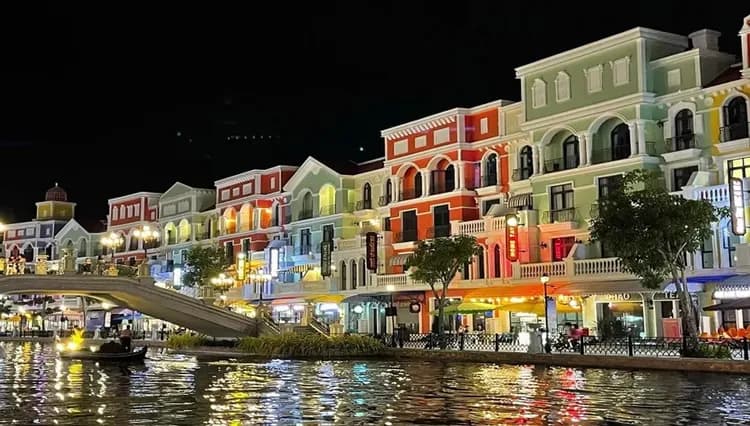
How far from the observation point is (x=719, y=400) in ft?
79.4

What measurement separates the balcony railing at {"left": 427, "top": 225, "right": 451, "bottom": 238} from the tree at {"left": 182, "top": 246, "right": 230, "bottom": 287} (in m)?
21.6

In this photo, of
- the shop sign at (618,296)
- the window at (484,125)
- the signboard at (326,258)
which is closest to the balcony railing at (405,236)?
the signboard at (326,258)

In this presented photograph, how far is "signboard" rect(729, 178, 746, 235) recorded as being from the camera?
37.7m

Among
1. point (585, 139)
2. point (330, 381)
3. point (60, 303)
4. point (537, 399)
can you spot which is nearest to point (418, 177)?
point (585, 139)

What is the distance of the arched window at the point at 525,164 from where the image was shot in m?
52.2

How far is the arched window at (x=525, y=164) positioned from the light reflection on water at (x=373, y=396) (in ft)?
54.1

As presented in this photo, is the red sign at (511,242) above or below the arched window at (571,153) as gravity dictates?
below

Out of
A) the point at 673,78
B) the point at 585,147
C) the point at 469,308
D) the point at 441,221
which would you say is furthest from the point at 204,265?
the point at 673,78

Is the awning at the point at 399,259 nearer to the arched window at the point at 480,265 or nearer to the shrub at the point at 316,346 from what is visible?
the arched window at the point at 480,265

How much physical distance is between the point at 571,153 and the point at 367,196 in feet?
64.7

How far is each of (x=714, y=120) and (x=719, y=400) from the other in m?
21.7

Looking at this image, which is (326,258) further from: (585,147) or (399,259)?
(585,147)

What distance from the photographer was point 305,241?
232 ft

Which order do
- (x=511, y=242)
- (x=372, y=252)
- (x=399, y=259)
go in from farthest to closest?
1. (x=372, y=252)
2. (x=399, y=259)
3. (x=511, y=242)
